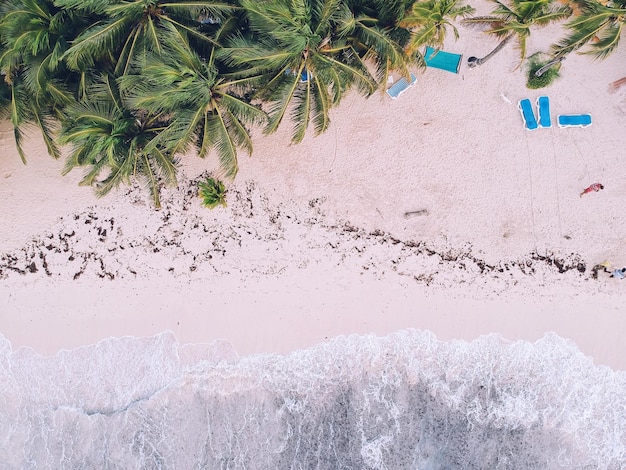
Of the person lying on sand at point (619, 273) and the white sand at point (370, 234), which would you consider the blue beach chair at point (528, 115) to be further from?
the person lying on sand at point (619, 273)

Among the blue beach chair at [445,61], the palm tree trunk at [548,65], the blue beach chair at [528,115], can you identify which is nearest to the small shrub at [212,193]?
the blue beach chair at [445,61]

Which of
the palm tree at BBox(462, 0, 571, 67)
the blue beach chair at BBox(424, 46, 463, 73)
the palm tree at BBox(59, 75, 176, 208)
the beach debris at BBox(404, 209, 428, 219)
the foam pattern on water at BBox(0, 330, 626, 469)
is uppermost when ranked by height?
the blue beach chair at BBox(424, 46, 463, 73)

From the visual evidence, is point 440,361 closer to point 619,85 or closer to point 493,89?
point 493,89

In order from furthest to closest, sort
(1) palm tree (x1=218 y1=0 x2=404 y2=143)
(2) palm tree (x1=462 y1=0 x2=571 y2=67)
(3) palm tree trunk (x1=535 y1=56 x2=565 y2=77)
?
(3) palm tree trunk (x1=535 y1=56 x2=565 y2=77) → (2) palm tree (x1=462 y1=0 x2=571 y2=67) → (1) palm tree (x1=218 y1=0 x2=404 y2=143)

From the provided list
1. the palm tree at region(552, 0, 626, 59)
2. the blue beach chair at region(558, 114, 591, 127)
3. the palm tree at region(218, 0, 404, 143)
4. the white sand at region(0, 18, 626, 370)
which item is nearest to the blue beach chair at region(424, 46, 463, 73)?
the white sand at region(0, 18, 626, 370)

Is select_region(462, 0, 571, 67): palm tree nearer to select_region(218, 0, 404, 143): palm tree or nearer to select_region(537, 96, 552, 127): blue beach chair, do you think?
select_region(537, 96, 552, 127): blue beach chair

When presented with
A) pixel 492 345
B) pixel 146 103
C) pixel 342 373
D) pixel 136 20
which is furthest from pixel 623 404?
pixel 136 20

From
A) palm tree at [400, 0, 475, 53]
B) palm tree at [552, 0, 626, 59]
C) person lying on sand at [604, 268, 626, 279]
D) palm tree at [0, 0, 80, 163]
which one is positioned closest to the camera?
palm tree at [400, 0, 475, 53]
